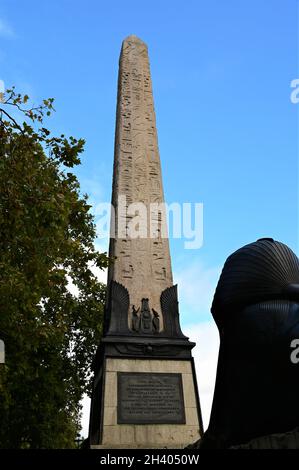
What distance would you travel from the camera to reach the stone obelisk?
28.9 ft

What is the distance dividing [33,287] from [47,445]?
6838mm

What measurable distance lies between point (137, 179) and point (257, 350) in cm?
943

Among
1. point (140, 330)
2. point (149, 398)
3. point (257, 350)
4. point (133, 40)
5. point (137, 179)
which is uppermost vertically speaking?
point (133, 40)

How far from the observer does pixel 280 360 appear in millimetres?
2525

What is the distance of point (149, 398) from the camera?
9.03 m

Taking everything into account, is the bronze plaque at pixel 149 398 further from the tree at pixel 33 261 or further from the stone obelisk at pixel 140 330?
the tree at pixel 33 261

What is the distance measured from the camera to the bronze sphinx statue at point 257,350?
8.29ft

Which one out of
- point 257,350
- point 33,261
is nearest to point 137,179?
point 33,261

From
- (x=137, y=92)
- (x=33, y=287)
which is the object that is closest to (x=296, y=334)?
(x=33, y=287)

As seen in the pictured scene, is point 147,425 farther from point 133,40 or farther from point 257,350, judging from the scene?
point 133,40

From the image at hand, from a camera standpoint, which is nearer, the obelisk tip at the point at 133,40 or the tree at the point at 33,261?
the tree at the point at 33,261

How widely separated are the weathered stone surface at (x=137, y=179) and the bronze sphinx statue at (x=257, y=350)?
7.14 metres

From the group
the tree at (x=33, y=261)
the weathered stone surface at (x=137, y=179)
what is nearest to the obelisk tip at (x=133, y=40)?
the weathered stone surface at (x=137, y=179)

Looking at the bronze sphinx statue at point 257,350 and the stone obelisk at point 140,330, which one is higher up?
the stone obelisk at point 140,330
